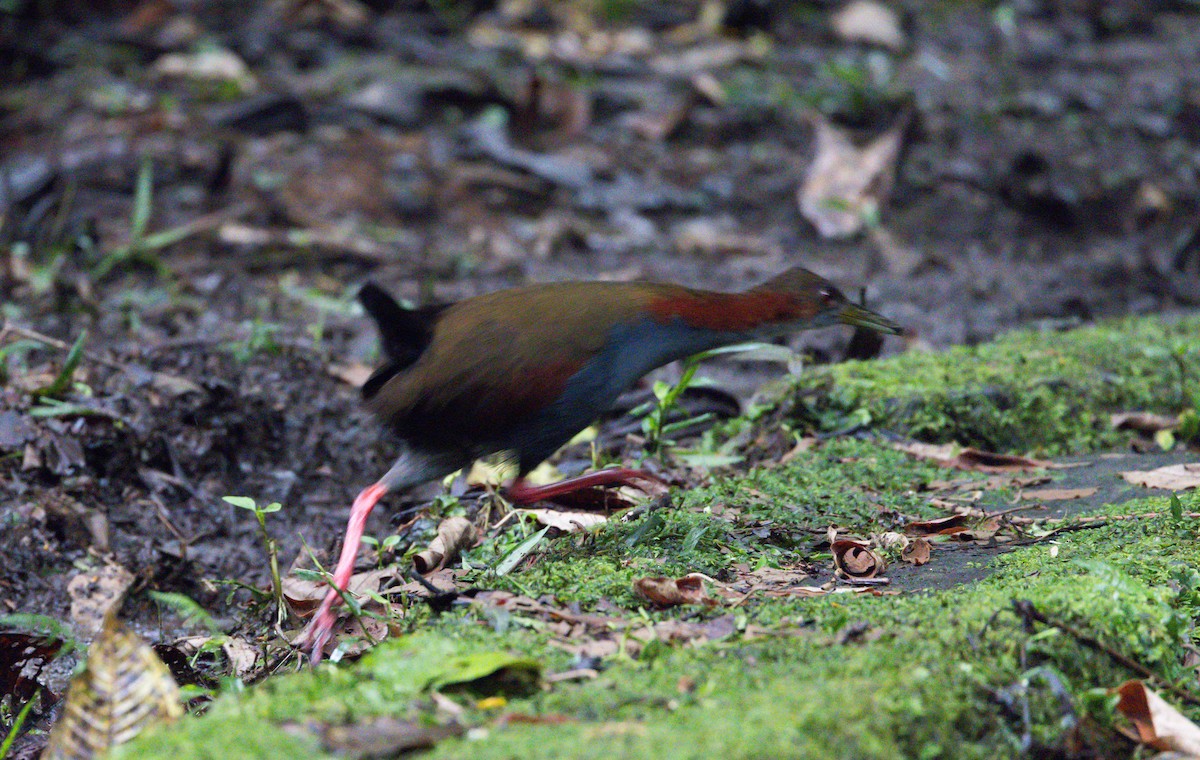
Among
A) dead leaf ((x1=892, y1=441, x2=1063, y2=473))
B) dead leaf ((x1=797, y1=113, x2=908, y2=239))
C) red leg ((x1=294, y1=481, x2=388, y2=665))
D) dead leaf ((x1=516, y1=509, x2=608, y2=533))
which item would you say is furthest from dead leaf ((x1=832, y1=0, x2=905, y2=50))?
red leg ((x1=294, y1=481, x2=388, y2=665))

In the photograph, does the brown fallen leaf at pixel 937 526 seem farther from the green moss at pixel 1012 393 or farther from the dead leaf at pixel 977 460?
the green moss at pixel 1012 393

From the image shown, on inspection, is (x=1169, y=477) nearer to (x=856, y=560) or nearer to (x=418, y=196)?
(x=856, y=560)

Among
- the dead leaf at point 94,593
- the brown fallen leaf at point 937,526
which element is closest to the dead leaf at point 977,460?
the brown fallen leaf at point 937,526

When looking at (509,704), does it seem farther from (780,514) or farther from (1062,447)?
(1062,447)

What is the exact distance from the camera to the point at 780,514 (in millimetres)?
3375

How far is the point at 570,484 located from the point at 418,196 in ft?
14.6

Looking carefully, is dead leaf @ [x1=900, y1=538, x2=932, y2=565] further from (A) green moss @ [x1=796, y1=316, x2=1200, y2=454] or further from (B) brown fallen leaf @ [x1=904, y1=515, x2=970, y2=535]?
(A) green moss @ [x1=796, y1=316, x2=1200, y2=454]

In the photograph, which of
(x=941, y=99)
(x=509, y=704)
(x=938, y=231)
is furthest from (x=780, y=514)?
(x=941, y=99)

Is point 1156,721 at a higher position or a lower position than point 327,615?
higher

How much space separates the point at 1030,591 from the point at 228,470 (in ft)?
10.5

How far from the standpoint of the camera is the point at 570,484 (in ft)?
11.7

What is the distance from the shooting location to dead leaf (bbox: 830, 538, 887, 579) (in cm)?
296

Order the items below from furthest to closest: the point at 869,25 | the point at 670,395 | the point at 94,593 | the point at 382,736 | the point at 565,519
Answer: the point at 869,25, the point at 670,395, the point at 94,593, the point at 565,519, the point at 382,736

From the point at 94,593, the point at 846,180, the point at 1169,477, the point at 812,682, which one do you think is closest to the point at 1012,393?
the point at 1169,477
